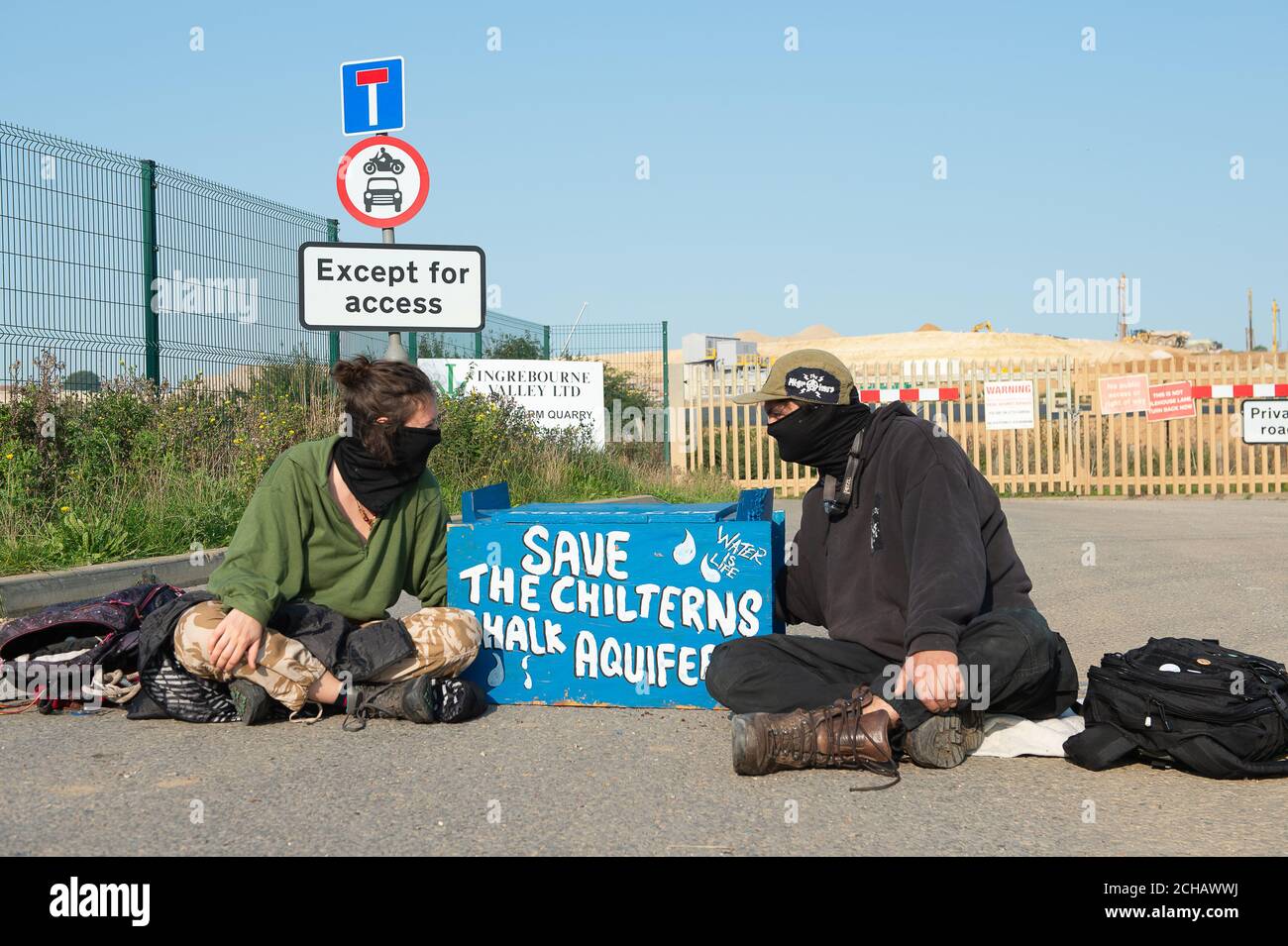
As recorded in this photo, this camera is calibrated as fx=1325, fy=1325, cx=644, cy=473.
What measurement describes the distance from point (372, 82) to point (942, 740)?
6738mm

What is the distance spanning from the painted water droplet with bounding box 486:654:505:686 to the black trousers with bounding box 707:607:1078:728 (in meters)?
1.03

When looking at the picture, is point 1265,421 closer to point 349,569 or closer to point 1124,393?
point 1124,393

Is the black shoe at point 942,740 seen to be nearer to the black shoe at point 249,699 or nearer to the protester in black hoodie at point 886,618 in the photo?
the protester in black hoodie at point 886,618

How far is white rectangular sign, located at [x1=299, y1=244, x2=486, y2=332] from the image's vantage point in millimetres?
9047

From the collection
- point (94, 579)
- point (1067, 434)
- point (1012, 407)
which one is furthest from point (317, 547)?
point (1067, 434)

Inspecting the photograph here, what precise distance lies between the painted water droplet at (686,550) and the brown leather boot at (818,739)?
0.97 m

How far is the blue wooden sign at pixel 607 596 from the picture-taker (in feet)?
16.6

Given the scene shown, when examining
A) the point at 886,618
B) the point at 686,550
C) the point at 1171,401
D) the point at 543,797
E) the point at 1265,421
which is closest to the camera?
the point at 543,797

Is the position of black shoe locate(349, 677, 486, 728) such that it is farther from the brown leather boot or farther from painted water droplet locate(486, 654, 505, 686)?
the brown leather boot

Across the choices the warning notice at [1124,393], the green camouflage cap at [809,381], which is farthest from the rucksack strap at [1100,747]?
the warning notice at [1124,393]

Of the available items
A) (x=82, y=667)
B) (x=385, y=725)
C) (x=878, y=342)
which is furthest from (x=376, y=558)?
(x=878, y=342)

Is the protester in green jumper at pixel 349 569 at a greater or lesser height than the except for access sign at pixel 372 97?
lesser

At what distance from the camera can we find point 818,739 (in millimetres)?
4180
